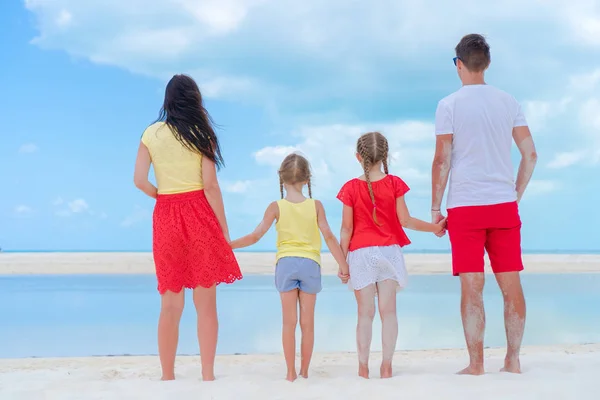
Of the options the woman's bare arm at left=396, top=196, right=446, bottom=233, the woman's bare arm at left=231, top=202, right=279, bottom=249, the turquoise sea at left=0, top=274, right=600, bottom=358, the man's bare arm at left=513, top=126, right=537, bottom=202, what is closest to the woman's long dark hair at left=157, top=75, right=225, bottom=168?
the woman's bare arm at left=231, top=202, right=279, bottom=249

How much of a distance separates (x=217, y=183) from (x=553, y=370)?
253 centimetres

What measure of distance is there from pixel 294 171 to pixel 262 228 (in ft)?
1.52

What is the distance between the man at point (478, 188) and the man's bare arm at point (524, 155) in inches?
0.8

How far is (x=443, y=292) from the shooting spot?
13.3 meters

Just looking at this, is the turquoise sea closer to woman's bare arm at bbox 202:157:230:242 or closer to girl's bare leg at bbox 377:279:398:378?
girl's bare leg at bbox 377:279:398:378

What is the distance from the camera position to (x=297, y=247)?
4.46m

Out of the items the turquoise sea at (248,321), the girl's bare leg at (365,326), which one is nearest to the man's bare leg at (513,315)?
the girl's bare leg at (365,326)

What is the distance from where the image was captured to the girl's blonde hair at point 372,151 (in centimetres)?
436

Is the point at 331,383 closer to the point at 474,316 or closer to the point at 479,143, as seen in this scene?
the point at 474,316

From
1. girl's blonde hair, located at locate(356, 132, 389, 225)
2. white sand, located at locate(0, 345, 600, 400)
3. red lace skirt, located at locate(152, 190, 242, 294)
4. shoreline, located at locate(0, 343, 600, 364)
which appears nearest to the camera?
white sand, located at locate(0, 345, 600, 400)

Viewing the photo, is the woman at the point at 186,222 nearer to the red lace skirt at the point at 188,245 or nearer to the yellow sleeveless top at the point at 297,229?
the red lace skirt at the point at 188,245

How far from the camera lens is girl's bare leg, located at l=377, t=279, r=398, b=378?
423 centimetres

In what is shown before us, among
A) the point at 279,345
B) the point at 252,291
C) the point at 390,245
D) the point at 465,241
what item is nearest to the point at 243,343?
the point at 279,345

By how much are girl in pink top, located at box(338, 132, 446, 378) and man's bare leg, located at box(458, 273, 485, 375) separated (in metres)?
0.41
